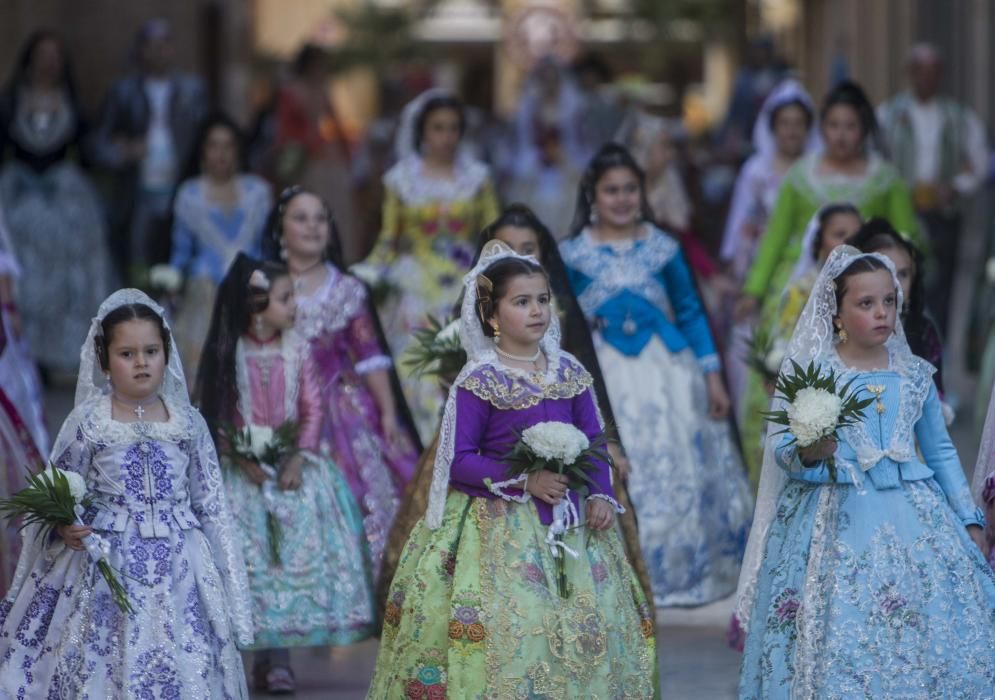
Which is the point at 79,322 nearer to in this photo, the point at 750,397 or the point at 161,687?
the point at 750,397

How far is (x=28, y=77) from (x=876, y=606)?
31.5 ft

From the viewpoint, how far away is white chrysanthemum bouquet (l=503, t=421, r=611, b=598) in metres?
7.20

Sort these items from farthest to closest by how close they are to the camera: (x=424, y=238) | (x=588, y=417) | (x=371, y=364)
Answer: (x=424, y=238) < (x=371, y=364) < (x=588, y=417)

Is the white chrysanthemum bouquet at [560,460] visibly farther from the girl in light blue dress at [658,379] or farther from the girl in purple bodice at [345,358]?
the girl in light blue dress at [658,379]

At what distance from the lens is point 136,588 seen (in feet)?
24.1

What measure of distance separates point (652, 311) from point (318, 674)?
7.63 ft

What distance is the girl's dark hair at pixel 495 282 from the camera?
7637 millimetres

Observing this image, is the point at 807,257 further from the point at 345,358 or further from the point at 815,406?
the point at 815,406

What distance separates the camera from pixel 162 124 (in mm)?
16266

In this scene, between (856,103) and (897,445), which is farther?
(856,103)

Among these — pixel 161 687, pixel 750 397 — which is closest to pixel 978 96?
pixel 750 397

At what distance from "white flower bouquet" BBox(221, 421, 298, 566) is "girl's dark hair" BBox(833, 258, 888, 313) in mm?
2350

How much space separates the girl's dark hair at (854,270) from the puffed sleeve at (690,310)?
8.05 feet

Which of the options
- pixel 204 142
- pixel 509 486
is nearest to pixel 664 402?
pixel 509 486
